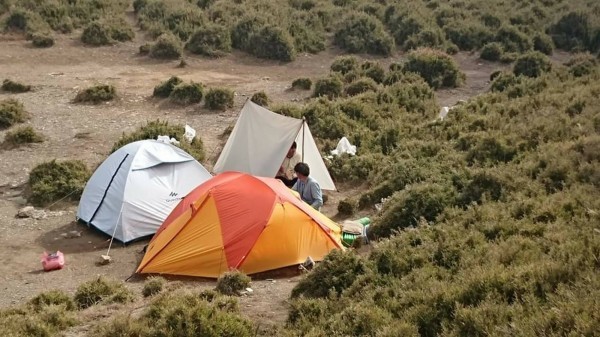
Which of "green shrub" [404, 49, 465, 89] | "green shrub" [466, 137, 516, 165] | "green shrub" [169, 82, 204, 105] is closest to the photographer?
"green shrub" [466, 137, 516, 165]

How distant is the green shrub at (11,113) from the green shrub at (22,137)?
1007 millimetres

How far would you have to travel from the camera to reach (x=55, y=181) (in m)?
14.6

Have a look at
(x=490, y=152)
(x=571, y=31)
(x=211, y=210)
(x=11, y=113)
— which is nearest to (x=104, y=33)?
(x=11, y=113)

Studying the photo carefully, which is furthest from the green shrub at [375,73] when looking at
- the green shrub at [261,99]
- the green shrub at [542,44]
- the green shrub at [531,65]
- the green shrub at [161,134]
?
the green shrub at [542,44]

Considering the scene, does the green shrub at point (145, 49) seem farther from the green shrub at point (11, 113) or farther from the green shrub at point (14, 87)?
the green shrub at point (11, 113)

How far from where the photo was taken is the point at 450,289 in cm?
721

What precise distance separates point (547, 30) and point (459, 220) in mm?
25534

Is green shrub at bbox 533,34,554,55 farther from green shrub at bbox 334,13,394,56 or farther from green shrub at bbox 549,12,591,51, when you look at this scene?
green shrub at bbox 334,13,394,56

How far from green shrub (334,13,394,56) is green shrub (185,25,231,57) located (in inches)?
196

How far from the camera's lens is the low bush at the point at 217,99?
20.5 meters

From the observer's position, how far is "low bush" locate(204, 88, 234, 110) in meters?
20.5

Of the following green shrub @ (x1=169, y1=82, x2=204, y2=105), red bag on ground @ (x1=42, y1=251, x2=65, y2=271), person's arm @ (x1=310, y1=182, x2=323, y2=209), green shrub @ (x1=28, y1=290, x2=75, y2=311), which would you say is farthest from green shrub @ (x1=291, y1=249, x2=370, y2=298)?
green shrub @ (x1=169, y1=82, x2=204, y2=105)

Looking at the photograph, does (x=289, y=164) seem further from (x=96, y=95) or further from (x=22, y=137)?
(x=96, y=95)

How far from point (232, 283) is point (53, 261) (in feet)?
12.6
